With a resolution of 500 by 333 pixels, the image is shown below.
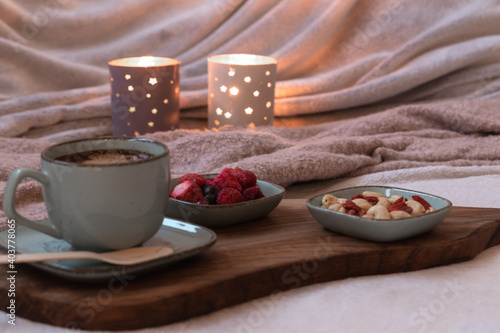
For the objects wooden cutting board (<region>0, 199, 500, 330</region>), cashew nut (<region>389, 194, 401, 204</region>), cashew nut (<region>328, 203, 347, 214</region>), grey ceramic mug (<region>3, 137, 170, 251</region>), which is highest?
grey ceramic mug (<region>3, 137, 170, 251</region>)

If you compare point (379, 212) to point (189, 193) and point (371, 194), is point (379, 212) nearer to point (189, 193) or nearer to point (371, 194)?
point (371, 194)

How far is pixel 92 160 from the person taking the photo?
22.5 inches

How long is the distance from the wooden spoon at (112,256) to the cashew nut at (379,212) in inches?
8.2

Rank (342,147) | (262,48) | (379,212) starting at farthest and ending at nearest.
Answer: (262,48)
(342,147)
(379,212)

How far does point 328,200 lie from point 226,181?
0.37 feet

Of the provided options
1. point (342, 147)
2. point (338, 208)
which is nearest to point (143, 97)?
point (342, 147)

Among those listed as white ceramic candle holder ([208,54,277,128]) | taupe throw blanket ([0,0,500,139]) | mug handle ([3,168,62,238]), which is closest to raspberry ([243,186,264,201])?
mug handle ([3,168,62,238])

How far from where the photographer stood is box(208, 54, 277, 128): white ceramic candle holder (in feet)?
3.99

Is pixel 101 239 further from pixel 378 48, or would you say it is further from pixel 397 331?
pixel 378 48

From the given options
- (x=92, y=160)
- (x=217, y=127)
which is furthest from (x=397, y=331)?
(x=217, y=127)

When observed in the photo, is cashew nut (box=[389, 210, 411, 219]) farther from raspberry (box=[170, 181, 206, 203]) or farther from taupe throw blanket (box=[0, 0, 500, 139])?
taupe throw blanket (box=[0, 0, 500, 139])

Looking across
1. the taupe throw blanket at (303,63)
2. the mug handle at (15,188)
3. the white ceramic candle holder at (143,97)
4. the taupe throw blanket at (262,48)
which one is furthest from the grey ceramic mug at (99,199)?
the taupe throw blanket at (262,48)

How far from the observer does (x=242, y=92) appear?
48.1 inches

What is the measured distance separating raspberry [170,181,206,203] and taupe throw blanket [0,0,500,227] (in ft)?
1.09
